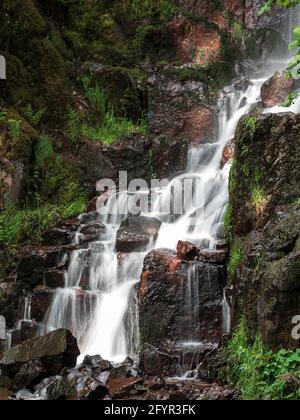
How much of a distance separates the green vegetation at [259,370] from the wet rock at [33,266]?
12.1 ft

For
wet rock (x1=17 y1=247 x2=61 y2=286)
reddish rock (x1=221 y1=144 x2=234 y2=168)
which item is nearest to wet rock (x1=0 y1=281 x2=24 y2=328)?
wet rock (x1=17 y1=247 x2=61 y2=286)

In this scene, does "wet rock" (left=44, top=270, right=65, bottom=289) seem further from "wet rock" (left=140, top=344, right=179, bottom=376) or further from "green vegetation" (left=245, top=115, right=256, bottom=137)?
Answer: "green vegetation" (left=245, top=115, right=256, bottom=137)

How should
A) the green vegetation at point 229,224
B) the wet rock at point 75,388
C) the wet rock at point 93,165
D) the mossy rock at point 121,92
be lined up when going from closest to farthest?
the wet rock at point 75,388 → the green vegetation at point 229,224 → the wet rock at point 93,165 → the mossy rock at point 121,92

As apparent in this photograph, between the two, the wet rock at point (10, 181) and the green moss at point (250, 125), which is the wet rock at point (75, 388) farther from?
the wet rock at point (10, 181)

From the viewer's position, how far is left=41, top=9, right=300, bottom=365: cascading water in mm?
7844

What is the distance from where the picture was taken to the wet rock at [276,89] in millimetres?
12008

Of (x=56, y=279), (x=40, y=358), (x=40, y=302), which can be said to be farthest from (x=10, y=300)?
(x=40, y=358)

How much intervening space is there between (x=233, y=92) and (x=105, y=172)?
13.6 feet

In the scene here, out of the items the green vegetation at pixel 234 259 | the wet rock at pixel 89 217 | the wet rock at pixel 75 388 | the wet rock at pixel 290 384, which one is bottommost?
the wet rock at pixel 75 388

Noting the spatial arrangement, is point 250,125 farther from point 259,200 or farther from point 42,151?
point 42,151

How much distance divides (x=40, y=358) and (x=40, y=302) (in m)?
1.82

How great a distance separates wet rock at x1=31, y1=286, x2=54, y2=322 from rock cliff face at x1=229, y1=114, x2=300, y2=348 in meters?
3.05

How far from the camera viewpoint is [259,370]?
564 centimetres

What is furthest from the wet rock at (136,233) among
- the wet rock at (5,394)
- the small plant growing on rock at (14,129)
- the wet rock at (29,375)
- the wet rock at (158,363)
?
the wet rock at (5,394)
